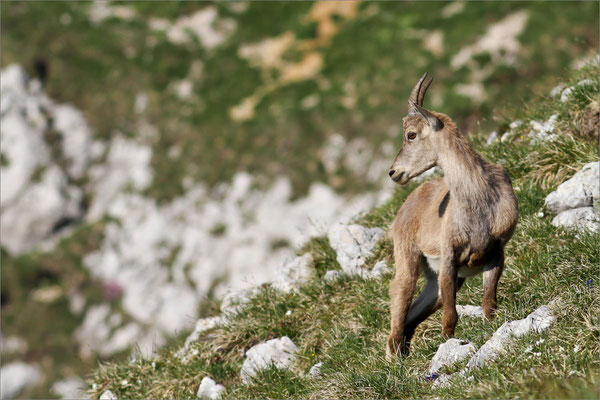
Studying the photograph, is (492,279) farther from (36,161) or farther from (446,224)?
(36,161)

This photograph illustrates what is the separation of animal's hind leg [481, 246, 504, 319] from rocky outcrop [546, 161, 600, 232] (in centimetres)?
155

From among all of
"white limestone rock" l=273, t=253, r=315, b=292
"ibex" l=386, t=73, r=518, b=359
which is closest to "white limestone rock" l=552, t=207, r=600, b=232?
"ibex" l=386, t=73, r=518, b=359

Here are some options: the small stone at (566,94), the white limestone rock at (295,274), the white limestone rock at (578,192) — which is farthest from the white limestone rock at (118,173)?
the white limestone rock at (578,192)

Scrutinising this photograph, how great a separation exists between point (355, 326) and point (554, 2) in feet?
64.5

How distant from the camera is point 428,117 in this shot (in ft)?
20.9

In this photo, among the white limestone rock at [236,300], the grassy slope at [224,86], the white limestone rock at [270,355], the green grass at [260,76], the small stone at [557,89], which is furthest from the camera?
the green grass at [260,76]

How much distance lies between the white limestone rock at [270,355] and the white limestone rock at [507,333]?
296 cm

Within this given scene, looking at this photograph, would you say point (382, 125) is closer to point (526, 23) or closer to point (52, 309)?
point (526, 23)

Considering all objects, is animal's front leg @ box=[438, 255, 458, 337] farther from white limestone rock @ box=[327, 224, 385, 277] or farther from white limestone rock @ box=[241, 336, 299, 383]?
white limestone rock @ box=[327, 224, 385, 277]

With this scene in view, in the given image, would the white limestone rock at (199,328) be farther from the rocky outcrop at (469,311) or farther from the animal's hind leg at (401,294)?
the rocky outcrop at (469,311)

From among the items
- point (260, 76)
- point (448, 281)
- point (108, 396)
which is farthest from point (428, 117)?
point (260, 76)

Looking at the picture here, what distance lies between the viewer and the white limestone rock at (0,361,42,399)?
72.9ft

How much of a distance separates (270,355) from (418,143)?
3566mm

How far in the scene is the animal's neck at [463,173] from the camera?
20.4 feet
